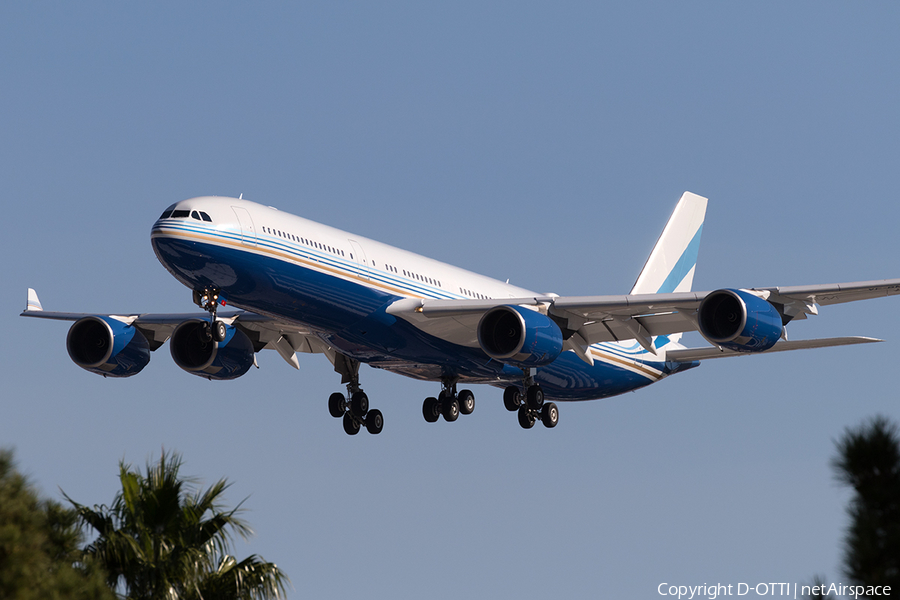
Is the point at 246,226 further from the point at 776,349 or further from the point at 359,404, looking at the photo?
the point at 776,349

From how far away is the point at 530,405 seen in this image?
41031 millimetres

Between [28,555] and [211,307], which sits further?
[211,307]

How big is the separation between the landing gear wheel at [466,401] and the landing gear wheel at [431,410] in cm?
83

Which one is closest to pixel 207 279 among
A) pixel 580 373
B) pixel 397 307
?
pixel 397 307

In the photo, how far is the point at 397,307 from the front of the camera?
1411 inches

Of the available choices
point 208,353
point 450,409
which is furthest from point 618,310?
point 208,353

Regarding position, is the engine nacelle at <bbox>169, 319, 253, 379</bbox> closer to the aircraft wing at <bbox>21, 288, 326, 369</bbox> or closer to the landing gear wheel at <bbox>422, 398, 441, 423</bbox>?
the aircraft wing at <bbox>21, 288, 326, 369</bbox>

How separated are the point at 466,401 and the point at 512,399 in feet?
5.98

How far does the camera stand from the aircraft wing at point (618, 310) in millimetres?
34969

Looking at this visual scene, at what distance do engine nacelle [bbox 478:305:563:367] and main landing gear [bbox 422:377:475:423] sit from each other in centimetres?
552

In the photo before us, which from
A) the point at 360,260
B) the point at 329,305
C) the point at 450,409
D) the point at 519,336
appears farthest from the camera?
the point at 450,409

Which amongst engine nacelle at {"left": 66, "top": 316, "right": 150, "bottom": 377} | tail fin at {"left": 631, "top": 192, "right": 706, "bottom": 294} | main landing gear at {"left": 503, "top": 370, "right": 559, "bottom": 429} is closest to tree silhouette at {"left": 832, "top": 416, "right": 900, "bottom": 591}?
main landing gear at {"left": 503, "top": 370, "right": 559, "bottom": 429}

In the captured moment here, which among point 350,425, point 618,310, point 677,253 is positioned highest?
point 677,253

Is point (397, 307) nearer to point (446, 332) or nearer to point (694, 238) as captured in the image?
point (446, 332)
